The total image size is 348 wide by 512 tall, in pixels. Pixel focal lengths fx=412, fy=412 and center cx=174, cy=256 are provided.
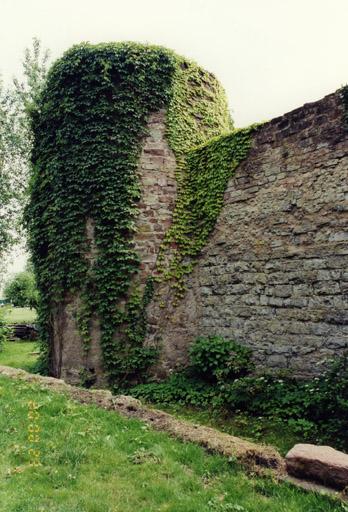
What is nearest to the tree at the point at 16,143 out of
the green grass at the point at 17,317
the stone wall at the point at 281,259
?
the green grass at the point at 17,317

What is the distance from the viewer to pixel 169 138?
855 centimetres

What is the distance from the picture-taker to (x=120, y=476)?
11.8 ft

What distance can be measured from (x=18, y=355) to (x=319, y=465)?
13.0 meters

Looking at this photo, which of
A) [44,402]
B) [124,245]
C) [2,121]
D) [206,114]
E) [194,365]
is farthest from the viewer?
[2,121]

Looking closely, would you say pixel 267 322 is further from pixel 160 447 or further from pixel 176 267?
pixel 160 447

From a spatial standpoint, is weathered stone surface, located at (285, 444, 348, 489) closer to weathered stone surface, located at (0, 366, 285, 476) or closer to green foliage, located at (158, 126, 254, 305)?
weathered stone surface, located at (0, 366, 285, 476)

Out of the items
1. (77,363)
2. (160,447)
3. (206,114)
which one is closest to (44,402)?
(160,447)

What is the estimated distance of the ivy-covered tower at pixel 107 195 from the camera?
7811mm

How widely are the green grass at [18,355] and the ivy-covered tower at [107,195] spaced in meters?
3.24

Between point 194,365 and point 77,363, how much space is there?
2314mm

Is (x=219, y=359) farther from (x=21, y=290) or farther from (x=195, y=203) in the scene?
(x=21, y=290)

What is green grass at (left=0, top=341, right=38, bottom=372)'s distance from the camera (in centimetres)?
1199

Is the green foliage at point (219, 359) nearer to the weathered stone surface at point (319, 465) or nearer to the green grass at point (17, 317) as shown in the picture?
the weathered stone surface at point (319, 465)

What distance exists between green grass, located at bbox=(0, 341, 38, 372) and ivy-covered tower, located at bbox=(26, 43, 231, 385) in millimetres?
3243
